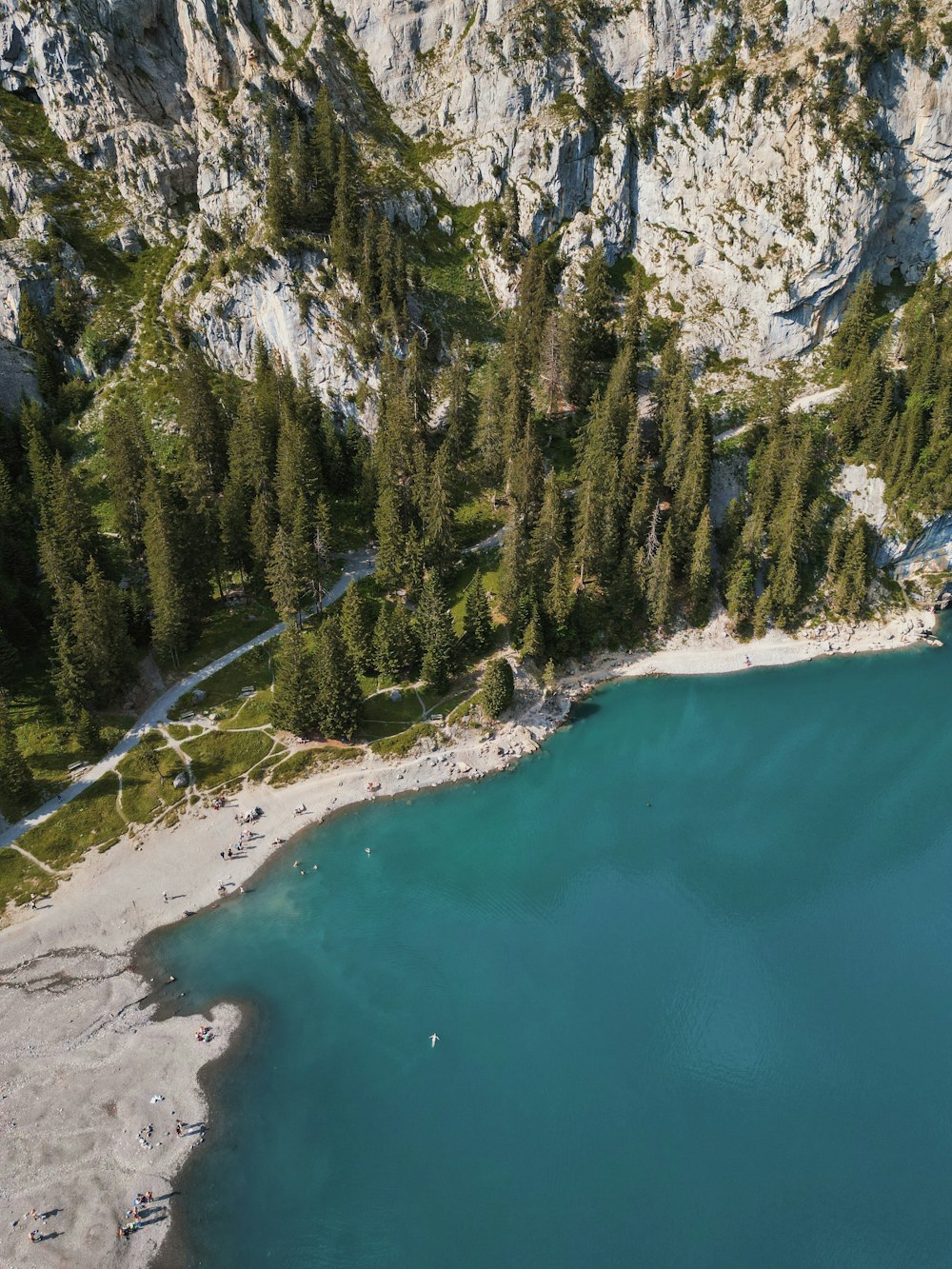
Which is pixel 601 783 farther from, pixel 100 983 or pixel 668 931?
pixel 100 983

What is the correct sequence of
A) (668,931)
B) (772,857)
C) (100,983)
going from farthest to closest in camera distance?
(772,857), (668,931), (100,983)

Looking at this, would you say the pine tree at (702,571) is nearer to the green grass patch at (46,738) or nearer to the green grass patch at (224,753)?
the green grass patch at (224,753)

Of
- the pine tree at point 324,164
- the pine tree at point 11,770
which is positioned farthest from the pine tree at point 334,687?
the pine tree at point 324,164

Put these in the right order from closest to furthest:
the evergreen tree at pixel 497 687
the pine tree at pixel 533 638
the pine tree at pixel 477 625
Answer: the evergreen tree at pixel 497 687 < the pine tree at pixel 533 638 < the pine tree at pixel 477 625

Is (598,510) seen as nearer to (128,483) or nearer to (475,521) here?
(475,521)

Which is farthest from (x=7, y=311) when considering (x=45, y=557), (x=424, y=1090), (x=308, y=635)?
(x=424, y=1090)

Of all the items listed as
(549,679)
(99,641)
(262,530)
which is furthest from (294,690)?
(549,679)
